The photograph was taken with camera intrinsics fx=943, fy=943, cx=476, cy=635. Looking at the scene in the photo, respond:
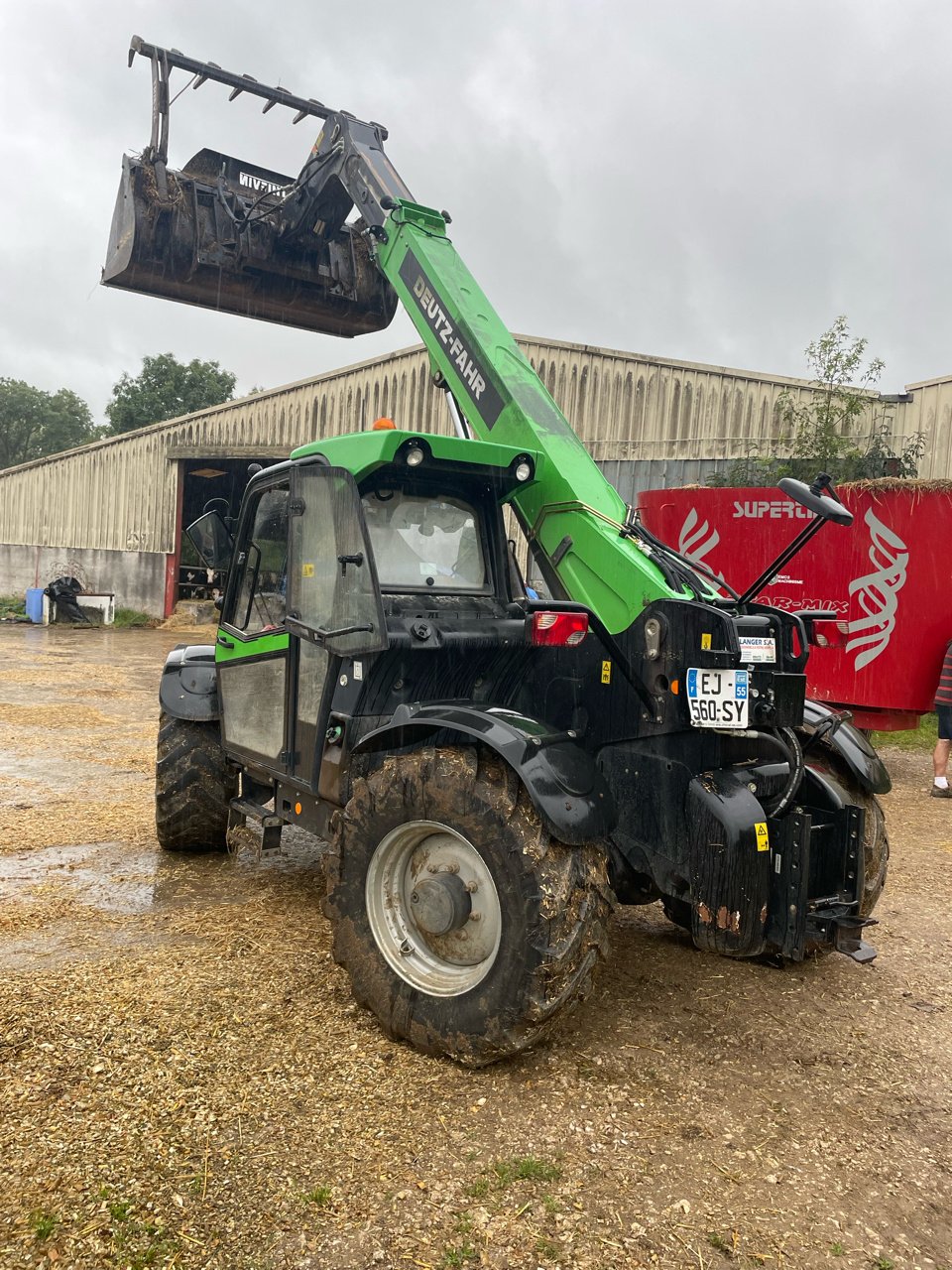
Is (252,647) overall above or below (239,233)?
below

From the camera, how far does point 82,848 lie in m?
5.79

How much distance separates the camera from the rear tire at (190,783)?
5.50 metres

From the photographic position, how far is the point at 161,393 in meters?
47.2

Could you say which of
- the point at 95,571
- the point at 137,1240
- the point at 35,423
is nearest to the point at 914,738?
the point at 137,1240

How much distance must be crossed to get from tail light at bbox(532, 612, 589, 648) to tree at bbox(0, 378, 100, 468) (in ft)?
194

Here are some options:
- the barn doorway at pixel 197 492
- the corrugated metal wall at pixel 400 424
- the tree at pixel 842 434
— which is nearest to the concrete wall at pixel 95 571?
the corrugated metal wall at pixel 400 424

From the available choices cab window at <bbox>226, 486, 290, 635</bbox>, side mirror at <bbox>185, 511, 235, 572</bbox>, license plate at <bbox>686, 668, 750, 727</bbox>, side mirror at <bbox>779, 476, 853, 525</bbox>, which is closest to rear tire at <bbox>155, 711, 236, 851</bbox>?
cab window at <bbox>226, 486, 290, 635</bbox>

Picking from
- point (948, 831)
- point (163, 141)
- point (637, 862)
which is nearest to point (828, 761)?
point (637, 862)

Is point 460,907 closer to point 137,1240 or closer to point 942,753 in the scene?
point 137,1240

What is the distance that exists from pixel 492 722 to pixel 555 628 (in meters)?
0.42

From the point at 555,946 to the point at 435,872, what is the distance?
2.14 feet

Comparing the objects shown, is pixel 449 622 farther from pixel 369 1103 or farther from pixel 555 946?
pixel 369 1103

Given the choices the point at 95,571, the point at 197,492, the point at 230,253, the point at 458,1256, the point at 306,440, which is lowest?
the point at 458,1256

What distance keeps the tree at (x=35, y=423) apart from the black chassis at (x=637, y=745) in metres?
58.4
